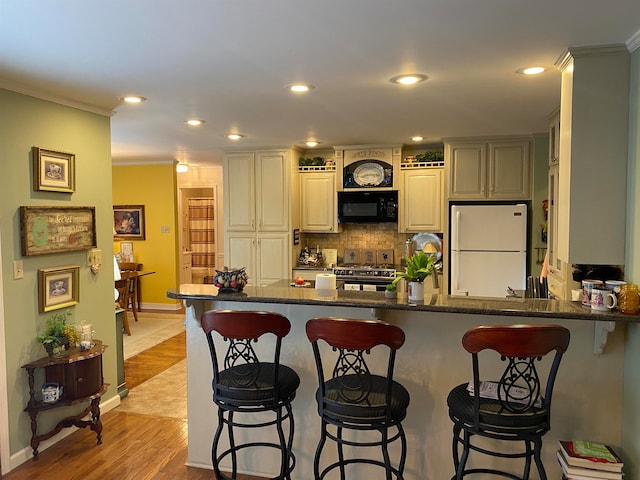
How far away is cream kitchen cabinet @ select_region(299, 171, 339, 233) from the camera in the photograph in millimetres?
5656

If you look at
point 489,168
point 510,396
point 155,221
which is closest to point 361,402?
point 510,396

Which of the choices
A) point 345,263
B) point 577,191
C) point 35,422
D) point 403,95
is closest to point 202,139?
point 345,263

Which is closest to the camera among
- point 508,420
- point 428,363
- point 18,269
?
point 508,420

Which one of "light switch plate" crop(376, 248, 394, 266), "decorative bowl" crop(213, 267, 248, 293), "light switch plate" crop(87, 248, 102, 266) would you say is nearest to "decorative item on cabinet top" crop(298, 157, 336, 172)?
"light switch plate" crop(376, 248, 394, 266)

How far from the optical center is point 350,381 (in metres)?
2.26

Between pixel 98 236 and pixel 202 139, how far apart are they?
188 cm

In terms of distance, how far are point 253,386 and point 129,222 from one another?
18.9 ft

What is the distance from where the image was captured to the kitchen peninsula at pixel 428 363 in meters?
2.30

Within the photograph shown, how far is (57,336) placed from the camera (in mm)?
3094

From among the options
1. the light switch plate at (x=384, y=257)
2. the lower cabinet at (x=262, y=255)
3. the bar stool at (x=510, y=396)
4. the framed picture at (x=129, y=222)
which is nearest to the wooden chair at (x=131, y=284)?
the framed picture at (x=129, y=222)

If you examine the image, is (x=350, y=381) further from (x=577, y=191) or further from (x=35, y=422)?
(x=35, y=422)

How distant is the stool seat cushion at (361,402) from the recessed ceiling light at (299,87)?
5.83ft

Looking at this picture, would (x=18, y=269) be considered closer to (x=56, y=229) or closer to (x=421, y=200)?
(x=56, y=229)

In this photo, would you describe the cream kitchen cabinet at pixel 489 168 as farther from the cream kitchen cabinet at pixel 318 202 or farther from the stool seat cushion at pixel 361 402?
the stool seat cushion at pixel 361 402
